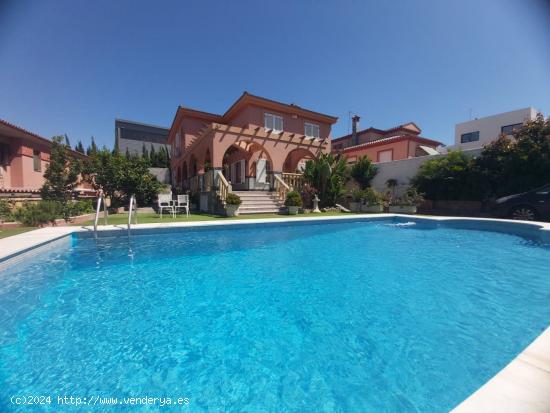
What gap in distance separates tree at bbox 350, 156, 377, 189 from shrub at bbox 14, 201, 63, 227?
18751mm

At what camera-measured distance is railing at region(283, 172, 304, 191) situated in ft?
53.2

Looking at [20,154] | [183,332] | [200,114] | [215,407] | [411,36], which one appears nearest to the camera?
[215,407]

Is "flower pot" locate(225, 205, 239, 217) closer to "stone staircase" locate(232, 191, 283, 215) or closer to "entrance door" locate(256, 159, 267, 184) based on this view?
"stone staircase" locate(232, 191, 283, 215)

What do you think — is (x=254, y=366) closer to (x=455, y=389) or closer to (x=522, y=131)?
(x=455, y=389)

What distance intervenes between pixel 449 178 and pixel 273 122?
42.0 ft

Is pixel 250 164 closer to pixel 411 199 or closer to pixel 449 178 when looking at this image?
pixel 411 199

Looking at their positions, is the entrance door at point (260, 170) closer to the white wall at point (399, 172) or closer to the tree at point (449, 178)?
the white wall at point (399, 172)

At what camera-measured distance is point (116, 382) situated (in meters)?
1.98

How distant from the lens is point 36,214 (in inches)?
322

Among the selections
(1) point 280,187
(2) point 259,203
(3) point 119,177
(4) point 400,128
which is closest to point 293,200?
(2) point 259,203

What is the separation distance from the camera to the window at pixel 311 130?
798 inches

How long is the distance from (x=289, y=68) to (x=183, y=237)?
14178mm

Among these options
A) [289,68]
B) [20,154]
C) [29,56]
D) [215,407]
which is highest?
[289,68]

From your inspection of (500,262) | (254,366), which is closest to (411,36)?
(500,262)
